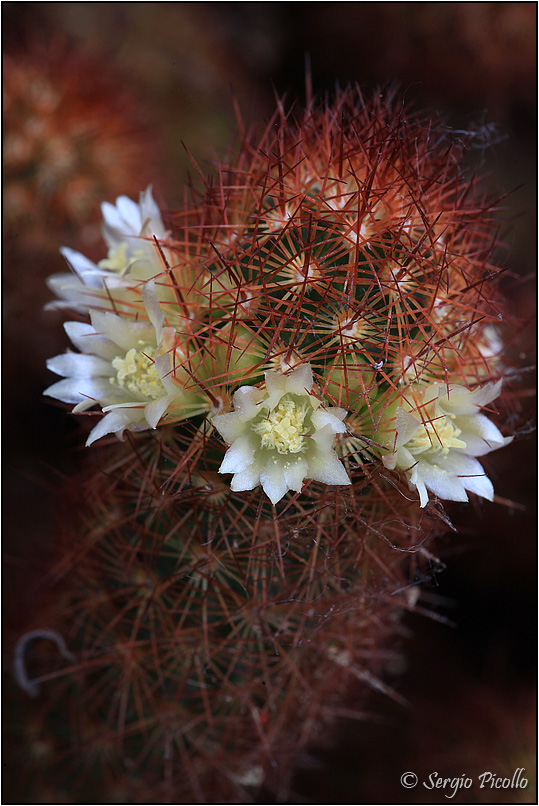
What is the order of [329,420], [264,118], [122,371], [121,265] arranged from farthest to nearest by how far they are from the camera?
[264,118]
[121,265]
[122,371]
[329,420]

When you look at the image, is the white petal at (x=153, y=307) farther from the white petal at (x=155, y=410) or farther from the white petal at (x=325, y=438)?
the white petal at (x=325, y=438)

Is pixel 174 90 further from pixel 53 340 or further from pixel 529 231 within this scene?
pixel 529 231

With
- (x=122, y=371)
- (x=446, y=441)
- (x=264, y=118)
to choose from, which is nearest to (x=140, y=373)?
(x=122, y=371)

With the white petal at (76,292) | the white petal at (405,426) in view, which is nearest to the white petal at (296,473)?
the white petal at (405,426)

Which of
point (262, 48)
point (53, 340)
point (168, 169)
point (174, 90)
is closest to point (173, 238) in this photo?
point (53, 340)

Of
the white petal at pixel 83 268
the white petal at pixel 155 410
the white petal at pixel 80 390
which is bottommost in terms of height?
the white petal at pixel 80 390

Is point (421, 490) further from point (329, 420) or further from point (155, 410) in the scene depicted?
point (155, 410)

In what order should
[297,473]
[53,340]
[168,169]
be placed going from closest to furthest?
[297,473], [53,340], [168,169]
